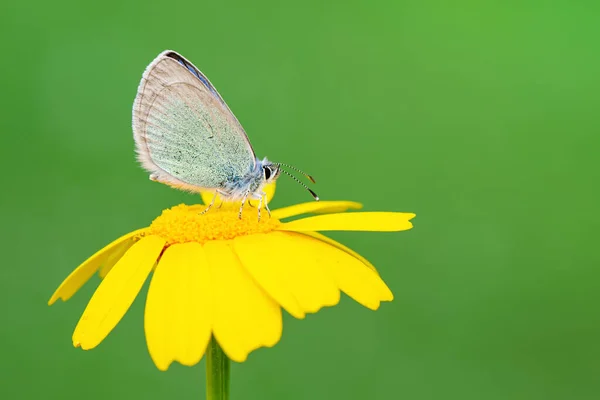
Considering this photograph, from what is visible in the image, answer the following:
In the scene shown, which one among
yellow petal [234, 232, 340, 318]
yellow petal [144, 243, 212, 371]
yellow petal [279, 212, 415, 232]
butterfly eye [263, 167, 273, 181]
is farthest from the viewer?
butterfly eye [263, 167, 273, 181]

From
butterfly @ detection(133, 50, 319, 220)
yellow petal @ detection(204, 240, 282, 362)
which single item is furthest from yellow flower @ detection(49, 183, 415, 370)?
butterfly @ detection(133, 50, 319, 220)

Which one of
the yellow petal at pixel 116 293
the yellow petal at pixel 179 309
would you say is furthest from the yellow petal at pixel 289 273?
the yellow petal at pixel 116 293

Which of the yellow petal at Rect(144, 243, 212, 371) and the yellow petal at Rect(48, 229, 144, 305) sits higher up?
the yellow petal at Rect(144, 243, 212, 371)

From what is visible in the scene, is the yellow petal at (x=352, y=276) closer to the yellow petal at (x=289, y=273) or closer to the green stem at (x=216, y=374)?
the yellow petal at (x=289, y=273)

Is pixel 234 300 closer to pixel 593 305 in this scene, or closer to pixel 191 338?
pixel 191 338

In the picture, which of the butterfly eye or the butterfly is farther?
the butterfly eye

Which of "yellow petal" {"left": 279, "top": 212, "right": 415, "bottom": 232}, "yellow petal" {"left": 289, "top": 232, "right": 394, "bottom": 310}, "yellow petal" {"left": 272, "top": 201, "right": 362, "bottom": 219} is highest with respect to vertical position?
"yellow petal" {"left": 279, "top": 212, "right": 415, "bottom": 232}

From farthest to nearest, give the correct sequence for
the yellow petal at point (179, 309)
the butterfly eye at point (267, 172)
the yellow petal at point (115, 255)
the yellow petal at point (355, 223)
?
the butterfly eye at point (267, 172), the yellow petal at point (115, 255), the yellow petal at point (355, 223), the yellow petal at point (179, 309)

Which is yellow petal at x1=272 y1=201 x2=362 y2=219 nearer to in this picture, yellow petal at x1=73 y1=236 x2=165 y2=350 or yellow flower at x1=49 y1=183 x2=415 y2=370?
yellow flower at x1=49 y1=183 x2=415 y2=370
